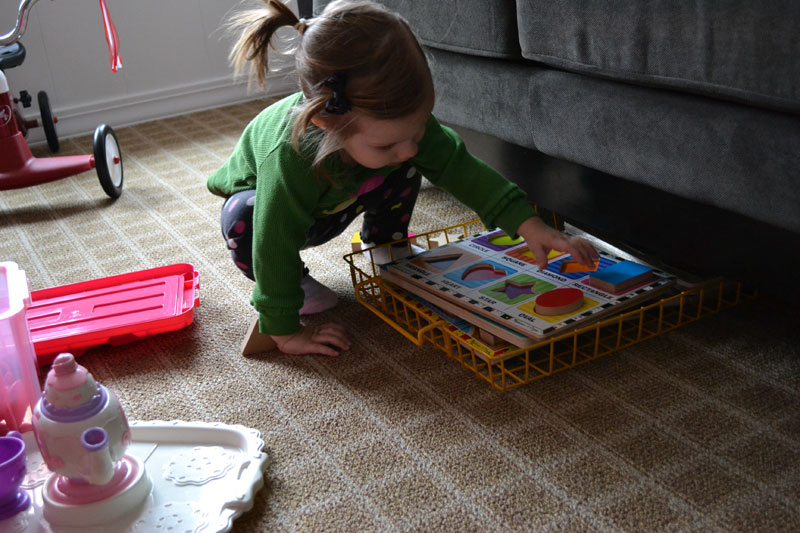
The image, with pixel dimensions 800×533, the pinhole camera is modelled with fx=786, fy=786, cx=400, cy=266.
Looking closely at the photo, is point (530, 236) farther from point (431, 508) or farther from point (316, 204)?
point (431, 508)

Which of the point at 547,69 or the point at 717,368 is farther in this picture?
the point at 547,69

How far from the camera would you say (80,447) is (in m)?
0.68

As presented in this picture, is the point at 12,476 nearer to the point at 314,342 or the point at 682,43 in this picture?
the point at 314,342

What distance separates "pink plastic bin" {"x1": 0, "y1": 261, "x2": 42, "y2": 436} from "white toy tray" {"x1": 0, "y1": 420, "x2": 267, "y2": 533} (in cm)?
3

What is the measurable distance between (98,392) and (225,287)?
54cm

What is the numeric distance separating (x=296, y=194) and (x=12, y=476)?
442mm

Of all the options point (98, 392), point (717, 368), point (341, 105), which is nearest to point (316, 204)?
point (341, 105)

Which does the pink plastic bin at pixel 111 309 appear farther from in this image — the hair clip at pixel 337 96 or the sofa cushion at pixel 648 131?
the sofa cushion at pixel 648 131

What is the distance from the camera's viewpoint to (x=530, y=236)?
3.35 ft

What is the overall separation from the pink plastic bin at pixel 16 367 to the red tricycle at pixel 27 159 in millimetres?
835

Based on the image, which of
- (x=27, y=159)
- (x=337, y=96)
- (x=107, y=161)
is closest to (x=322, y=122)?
(x=337, y=96)

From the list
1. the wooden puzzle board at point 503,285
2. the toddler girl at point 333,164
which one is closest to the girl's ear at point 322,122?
the toddler girl at point 333,164

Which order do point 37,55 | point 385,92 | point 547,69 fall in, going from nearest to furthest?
point 385,92 < point 547,69 < point 37,55

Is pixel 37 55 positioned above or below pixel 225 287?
above
